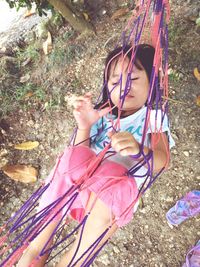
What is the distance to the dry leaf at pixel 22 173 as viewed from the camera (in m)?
1.75

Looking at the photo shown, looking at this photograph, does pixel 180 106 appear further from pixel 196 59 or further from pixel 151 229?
pixel 151 229

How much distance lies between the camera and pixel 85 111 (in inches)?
45.0

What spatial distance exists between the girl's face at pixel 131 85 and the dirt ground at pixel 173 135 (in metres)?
0.43

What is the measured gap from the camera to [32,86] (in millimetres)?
1970

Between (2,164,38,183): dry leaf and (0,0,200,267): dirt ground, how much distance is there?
2 cm

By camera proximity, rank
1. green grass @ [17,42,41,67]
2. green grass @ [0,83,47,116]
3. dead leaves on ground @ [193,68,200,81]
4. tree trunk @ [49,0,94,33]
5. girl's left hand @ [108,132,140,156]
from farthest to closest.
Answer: green grass @ [17,42,41,67] < green grass @ [0,83,47,116] < tree trunk @ [49,0,94,33] < dead leaves on ground @ [193,68,200,81] < girl's left hand @ [108,132,140,156]

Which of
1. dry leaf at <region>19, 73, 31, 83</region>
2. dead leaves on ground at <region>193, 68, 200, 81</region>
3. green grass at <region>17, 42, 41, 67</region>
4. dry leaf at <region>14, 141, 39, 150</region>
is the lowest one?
dry leaf at <region>14, 141, 39, 150</region>

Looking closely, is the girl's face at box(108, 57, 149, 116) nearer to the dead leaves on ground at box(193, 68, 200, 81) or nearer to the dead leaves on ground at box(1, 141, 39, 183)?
the dead leaves on ground at box(193, 68, 200, 81)

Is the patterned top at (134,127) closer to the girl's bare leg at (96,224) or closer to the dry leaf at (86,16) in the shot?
the girl's bare leg at (96,224)

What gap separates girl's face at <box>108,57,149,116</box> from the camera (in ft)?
4.04

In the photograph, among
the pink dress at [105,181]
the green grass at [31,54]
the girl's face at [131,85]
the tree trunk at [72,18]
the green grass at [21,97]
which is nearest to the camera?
the pink dress at [105,181]

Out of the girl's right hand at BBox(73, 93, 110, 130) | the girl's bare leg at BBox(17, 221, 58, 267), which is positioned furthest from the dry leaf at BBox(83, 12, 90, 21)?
the girl's bare leg at BBox(17, 221, 58, 267)

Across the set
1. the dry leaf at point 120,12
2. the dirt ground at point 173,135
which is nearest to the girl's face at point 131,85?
the dirt ground at point 173,135

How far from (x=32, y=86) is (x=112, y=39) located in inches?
19.1
